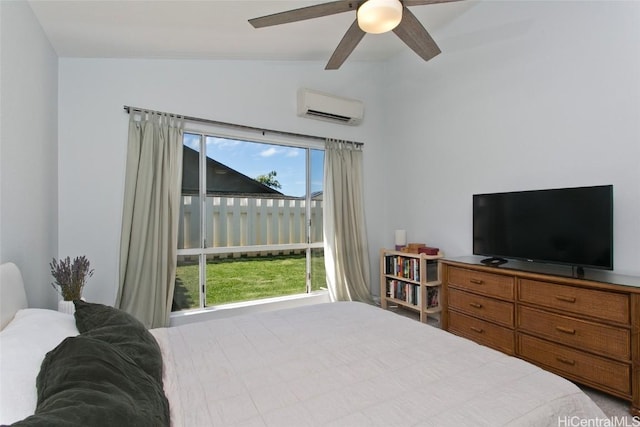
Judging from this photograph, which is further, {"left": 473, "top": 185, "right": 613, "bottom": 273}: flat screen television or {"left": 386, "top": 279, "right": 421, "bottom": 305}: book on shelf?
{"left": 386, "top": 279, "right": 421, "bottom": 305}: book on shelf

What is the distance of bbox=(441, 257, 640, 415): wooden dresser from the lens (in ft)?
6.01

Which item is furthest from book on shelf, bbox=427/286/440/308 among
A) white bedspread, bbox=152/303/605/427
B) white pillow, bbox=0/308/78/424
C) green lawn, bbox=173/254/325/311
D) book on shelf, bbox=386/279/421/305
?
white pillow, bbox=0/308/78/424

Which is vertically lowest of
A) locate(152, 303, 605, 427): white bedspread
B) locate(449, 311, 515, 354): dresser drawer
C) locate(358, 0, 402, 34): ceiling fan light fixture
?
locate(449, 311, 515, 354): dresser drawer

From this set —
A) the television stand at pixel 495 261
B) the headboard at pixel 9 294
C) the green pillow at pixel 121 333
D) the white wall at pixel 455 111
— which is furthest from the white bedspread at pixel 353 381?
the white wall at pixel 455 111

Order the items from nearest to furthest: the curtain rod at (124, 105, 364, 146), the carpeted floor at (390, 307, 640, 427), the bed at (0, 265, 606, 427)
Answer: the bed at (0, 265, 606, 427) → the carpeted floor at (390, 307, 640, 427) → the curtain rod at (124, 105, 364, 146)

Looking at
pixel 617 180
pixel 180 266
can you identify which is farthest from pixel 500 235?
pixel 180 266

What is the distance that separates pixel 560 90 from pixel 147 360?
11.1 feet

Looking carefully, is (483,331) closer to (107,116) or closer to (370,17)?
(370,17)

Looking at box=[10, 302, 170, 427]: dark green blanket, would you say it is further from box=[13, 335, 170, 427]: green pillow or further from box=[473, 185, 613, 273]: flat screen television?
box=[473, 185, 613, 273]: flat screen television

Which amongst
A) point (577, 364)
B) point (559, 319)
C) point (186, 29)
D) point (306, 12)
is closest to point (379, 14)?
point (306, 12)

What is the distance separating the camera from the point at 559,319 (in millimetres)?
2129

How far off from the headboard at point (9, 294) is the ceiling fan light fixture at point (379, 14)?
217 cm

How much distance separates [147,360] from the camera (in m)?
1.16

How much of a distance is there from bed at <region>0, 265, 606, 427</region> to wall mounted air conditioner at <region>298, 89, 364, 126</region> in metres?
2.71
